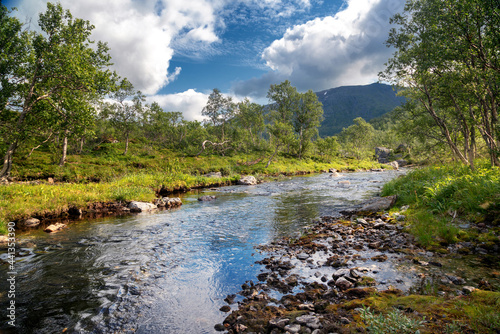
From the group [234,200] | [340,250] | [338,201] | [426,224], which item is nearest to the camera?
[340,250]

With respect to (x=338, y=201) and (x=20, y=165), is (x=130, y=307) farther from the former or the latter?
(x=20, y=165)

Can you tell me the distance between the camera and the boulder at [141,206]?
17000 mm

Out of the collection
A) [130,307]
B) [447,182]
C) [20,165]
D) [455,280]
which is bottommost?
[130,307]

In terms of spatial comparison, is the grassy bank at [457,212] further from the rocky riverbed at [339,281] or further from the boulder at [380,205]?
the boulder at [380,205]

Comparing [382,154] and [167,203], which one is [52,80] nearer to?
[167,203]

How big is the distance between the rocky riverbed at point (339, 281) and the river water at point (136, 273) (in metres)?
0.76

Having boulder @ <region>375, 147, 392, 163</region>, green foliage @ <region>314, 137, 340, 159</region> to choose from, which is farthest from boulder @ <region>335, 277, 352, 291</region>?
boulder @ <region>375, 147, 392, 163</region>

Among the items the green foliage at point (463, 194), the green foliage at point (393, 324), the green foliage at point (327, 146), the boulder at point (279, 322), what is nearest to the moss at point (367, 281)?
the green foliage at point (393, 324)

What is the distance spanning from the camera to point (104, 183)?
22047 millimetres

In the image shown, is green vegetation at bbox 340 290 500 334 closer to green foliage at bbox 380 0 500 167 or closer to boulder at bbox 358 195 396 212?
green foliage at bbox 380 0 500 167

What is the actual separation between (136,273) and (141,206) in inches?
432

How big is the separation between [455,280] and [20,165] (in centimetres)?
3936

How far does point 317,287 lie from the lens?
576 centimetres

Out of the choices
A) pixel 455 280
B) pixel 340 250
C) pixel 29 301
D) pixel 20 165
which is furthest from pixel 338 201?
pixel 20 165
